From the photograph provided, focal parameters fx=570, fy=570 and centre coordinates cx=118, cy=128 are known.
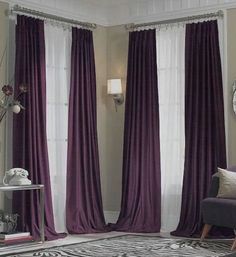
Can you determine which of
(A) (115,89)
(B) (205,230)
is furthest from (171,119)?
(B) (205,230)

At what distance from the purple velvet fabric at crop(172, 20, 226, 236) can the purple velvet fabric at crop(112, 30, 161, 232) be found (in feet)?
1.44

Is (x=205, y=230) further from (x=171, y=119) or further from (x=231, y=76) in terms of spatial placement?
(x=231, y=76)

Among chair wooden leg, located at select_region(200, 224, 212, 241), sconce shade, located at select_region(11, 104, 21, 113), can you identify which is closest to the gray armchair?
chair wooden leg, located at select_region(200, 224, 212, 241)

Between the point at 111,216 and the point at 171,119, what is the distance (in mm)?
1526

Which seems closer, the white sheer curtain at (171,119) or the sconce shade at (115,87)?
the white sheer curtain at (171,119)

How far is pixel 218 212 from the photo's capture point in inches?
221

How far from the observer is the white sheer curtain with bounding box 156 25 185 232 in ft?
22.3

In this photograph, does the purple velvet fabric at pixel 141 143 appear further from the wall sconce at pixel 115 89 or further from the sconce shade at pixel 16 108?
the sconce shade at pixel 16 108

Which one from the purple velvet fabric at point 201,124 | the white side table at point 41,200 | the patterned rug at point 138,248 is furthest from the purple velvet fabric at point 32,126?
the purple velvet fabric at point 201,124

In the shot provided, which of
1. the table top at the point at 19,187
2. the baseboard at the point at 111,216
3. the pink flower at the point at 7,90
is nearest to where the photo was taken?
the table top at the point at 19,187

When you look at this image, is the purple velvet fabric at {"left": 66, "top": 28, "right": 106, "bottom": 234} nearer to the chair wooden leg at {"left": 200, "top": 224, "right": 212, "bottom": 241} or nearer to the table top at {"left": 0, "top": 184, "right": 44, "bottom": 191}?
the table top at {"left": 0, "top": 184, "right": 44, "bottom": 191}

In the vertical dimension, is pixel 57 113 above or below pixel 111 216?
above

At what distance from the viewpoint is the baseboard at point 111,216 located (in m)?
7.33

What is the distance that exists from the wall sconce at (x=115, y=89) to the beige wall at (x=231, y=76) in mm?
1432
